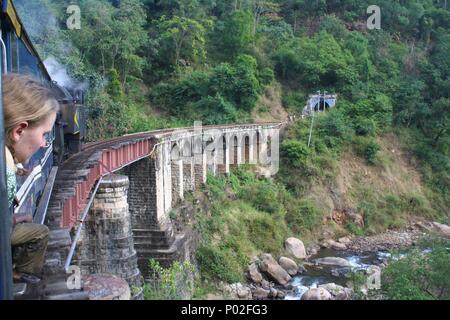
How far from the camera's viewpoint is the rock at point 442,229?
32.6 meters

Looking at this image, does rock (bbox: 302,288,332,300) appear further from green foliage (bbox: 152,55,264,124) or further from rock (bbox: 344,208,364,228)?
green foliage (bbox: 152,55,264,124)

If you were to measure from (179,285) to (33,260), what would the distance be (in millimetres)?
13911

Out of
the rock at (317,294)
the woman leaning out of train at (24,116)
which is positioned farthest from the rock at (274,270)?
the woman leaning out of train at (24,116)

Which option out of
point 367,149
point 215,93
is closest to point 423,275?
point 367,149

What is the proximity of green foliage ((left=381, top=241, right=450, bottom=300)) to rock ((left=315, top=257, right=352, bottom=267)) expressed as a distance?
903 cm

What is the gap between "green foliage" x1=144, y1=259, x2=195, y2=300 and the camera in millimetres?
12258

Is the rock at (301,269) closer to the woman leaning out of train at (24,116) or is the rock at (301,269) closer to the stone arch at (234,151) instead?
the stone arch at (234,151)

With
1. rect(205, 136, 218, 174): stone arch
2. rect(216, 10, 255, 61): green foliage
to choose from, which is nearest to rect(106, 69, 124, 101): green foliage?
rect(205, 136, 218, 174): stone arch

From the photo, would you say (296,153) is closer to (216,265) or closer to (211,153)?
(211,153)

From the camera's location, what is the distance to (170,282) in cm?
1395

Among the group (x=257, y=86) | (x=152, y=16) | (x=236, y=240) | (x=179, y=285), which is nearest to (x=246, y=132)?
(x=257, y=86)

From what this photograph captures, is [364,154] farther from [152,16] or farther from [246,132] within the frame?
[152,16]

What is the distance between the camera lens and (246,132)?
3297 cm

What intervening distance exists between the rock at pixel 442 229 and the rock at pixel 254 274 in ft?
53.0
